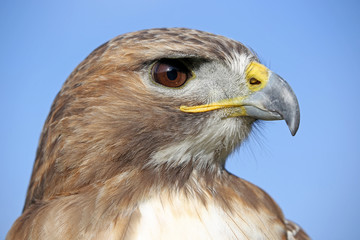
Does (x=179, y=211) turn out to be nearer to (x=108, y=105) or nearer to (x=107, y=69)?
(x=108, y=105)

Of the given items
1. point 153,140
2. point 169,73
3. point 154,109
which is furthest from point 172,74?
point 153,140

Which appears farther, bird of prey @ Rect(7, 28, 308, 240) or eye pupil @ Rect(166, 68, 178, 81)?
eye pupil @ Rect(166, 68, 178, 81)

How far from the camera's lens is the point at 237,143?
9.12ft

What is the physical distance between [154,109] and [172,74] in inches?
9.8

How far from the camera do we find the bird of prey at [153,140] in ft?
7.93

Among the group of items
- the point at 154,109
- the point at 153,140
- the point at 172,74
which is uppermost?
the point at 172,74

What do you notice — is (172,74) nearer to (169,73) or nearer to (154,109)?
(169,73)

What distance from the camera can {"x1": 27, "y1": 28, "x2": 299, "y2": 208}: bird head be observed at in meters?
2.51

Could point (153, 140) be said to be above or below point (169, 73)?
below

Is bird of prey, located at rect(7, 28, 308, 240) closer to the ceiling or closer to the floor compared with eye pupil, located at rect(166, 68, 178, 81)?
closer to the floor

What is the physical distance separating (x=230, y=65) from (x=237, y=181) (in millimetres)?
813

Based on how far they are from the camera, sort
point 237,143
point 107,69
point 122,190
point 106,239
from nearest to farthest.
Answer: point 106,239, point 122,190, point 107,69, point 237,143

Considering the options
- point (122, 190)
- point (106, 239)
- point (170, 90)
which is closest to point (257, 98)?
point (170, 90)

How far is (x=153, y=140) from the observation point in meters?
2.53
